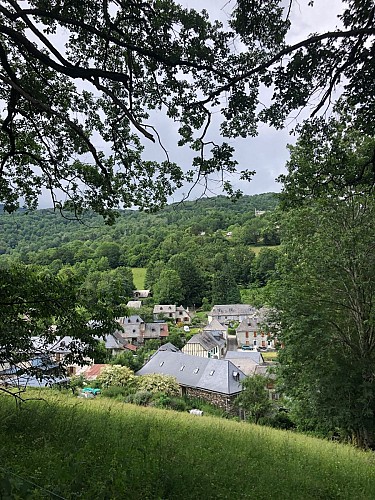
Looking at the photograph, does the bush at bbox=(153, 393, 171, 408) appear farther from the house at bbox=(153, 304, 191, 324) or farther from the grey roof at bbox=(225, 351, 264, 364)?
the house at bbox=(153, 304, 191, 324)

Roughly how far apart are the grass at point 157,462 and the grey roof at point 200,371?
21.4 m

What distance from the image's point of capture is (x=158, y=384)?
2422 centimetres

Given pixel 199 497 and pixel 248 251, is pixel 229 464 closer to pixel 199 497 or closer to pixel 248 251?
pixel 199 497

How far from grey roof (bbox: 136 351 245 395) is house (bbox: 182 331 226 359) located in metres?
10.5

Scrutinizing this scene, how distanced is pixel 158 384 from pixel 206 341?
74.4ft

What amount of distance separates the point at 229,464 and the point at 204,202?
11.6 ft

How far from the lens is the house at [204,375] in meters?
27.2

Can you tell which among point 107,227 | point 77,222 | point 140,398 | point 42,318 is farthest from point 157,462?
point 140,398

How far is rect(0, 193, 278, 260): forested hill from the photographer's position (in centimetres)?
700

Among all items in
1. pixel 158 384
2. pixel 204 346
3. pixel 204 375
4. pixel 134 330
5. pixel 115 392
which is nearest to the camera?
pixel 115 392

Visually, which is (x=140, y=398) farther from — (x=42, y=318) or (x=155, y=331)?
(x=155, y=331)

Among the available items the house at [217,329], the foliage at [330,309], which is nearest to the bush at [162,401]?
the foliage at [330,309]

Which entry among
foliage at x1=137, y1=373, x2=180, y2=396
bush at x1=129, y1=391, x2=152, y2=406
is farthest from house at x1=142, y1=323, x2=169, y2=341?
bush at x1=129, y1=391, x2=152, y2=406

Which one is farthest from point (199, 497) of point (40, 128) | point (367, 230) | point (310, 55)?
point (367, 230)
